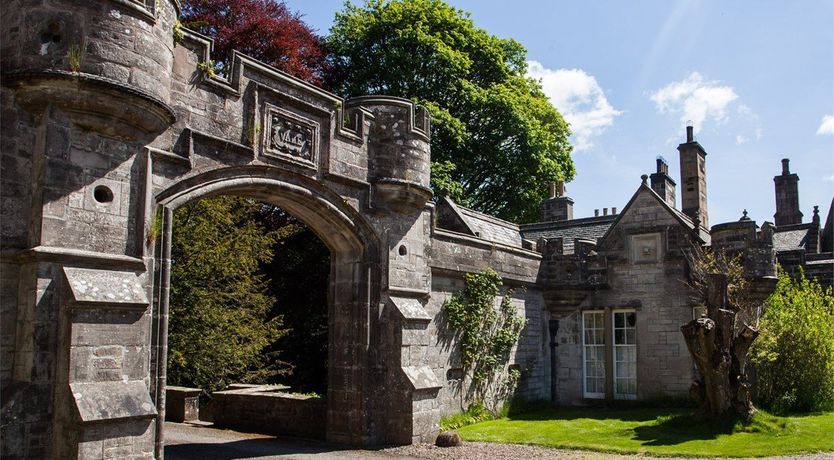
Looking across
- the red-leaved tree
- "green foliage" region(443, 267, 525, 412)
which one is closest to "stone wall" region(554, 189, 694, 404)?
"green foliage" region(443, 267, 525, 412)

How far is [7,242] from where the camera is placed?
752 cm

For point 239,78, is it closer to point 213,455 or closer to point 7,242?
point 7,242

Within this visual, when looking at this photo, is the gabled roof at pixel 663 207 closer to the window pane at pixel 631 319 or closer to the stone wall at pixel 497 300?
the window pane at pixel 631 319

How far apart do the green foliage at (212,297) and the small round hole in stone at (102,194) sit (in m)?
6.75

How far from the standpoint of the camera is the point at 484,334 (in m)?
14.8

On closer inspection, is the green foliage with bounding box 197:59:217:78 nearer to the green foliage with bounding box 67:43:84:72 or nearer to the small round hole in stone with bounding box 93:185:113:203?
the green foliage with bounding box 67:43:84:72

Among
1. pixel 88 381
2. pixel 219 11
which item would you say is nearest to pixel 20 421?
pixel 88 381

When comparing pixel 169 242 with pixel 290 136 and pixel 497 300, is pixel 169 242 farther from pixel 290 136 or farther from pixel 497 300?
pixel 497 300

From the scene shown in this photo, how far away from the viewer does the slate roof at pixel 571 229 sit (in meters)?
20.3

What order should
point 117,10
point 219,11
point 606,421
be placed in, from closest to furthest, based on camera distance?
point 117,10 → point 606,421 → point 219,11

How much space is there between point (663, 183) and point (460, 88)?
7.02 metres

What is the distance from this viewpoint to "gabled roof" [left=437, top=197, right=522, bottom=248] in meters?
17.2

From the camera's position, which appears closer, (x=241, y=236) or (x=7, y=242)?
(x=7, y=242)

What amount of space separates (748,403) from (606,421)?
109 inches
